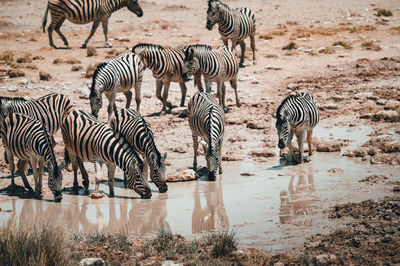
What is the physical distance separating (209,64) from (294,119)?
4044 millimetres

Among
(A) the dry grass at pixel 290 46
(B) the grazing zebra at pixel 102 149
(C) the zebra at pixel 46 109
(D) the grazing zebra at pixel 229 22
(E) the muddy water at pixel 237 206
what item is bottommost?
(E) the muddy water at pixel 237 206

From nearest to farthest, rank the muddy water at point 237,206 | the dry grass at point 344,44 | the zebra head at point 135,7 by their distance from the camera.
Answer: the muddy water at point 237,206
the dry grass at point 344,44
the zebra head at point 135,7

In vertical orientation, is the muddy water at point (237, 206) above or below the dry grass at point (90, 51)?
below

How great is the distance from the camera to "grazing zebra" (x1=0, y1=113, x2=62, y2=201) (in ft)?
31.5

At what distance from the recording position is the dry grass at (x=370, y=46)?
2270 cm

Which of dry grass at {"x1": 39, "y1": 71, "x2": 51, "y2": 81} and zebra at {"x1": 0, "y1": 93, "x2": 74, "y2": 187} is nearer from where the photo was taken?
zebra at {"x1": 0, "y1": 93, "x2": 74, "y2": 187}

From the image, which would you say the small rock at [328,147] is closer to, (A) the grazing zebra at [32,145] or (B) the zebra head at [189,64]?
(B) the zebra head at [189,64]

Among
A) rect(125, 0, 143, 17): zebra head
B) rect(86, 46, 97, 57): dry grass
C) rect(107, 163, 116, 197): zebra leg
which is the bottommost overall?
rect(107, 163, 116, 197): zebra leg

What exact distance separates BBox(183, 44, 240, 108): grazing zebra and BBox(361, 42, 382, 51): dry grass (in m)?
8.96

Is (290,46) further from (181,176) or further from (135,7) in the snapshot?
(181,176)

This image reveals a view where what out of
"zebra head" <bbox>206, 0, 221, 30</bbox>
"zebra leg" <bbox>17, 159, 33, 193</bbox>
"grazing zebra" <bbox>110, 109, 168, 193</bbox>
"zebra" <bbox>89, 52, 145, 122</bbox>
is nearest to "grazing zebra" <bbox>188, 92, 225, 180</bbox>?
"grazing zebra" <bbox>110, 109, 168, 193</bbox>

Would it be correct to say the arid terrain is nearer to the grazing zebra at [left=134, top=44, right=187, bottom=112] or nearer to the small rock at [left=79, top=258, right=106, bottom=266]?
the small rock at [left=79, top=258, right=106, bottom=266]

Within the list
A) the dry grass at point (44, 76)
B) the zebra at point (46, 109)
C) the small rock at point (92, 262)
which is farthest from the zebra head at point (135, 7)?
the small rock at point (92, 262)

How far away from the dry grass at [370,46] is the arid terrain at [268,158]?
0.05 meters
